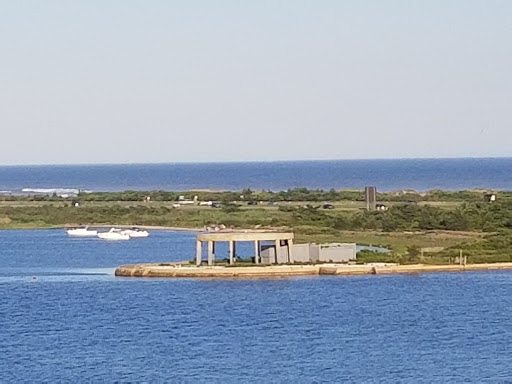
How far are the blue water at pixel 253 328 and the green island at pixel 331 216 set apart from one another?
24.9 feet

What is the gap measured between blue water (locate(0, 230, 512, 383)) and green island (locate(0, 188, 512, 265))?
24.9 ft

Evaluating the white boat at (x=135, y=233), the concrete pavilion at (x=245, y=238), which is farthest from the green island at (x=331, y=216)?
the white boat at (x=135, y=233)

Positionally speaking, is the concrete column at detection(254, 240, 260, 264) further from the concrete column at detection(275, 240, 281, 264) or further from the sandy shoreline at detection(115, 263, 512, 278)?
the sandy shoreline at detection(115, 263, 512, 278)

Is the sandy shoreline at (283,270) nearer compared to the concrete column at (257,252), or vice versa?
the sandy shoreline at (283,270)

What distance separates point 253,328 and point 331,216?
1737 inches

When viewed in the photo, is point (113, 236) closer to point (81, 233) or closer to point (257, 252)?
point (81, 233)

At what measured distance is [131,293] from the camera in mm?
64688

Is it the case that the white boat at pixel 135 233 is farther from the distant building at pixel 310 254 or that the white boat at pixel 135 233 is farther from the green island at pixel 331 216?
the distant building at pixel 310 254

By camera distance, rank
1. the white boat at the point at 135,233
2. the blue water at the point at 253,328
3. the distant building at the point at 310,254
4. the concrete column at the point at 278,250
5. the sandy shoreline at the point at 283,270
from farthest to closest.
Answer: the white boat at the point at 135,233 < the distant building at the point at 310,254 < the concrete column at the point at 278,250 < the sandy shoreline at the point at 283,270 < the blue water at the point at 253,328

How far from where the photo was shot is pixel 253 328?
179ft

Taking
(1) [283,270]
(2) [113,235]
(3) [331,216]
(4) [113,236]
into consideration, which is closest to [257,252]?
(1) [283,270]

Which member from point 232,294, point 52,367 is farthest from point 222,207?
point 52,367

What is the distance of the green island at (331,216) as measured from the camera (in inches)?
3036

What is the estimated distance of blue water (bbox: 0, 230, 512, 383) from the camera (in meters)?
44.9
